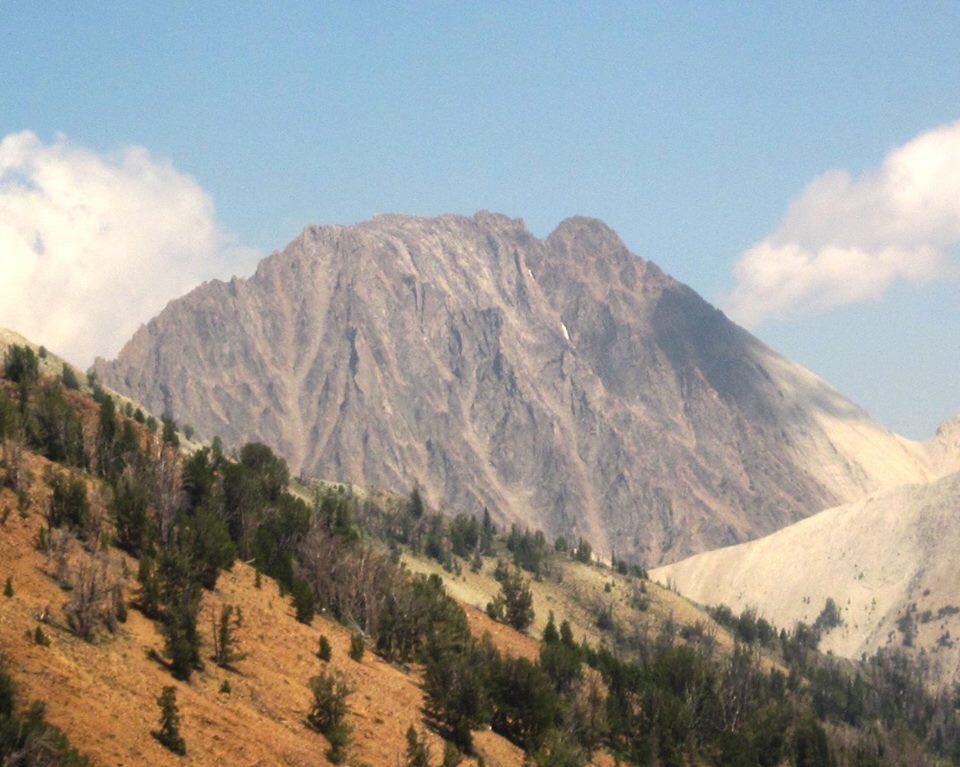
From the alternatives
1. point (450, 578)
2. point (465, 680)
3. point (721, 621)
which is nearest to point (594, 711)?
point (465, 680)

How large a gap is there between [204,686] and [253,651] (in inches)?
207

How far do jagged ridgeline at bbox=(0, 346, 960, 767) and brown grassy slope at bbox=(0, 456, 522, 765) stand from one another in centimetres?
9

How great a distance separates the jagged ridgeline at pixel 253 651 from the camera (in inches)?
1368

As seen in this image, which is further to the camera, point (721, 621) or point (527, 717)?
point (721, 621)

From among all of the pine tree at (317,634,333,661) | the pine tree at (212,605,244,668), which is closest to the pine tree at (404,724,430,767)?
the pine tree at (212,605,244,668)

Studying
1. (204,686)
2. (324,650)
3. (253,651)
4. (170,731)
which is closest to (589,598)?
(324,650)

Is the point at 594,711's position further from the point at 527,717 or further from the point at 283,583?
the point at 283,583

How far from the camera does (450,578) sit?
132000 millimetres

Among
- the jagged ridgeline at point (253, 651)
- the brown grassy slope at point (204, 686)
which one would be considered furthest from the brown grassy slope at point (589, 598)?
the brown grassy slope at point (204, 686)

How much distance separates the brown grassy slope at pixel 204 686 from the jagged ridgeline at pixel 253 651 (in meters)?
0.09

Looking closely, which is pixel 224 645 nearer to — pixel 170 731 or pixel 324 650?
pixel 324 650

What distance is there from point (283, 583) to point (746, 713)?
32580mm

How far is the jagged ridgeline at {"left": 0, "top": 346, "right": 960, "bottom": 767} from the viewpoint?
34750 millimetres

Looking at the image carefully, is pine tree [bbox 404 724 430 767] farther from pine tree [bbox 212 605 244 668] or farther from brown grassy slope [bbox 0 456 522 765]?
pine tree [bbox 212 605 244 668]
